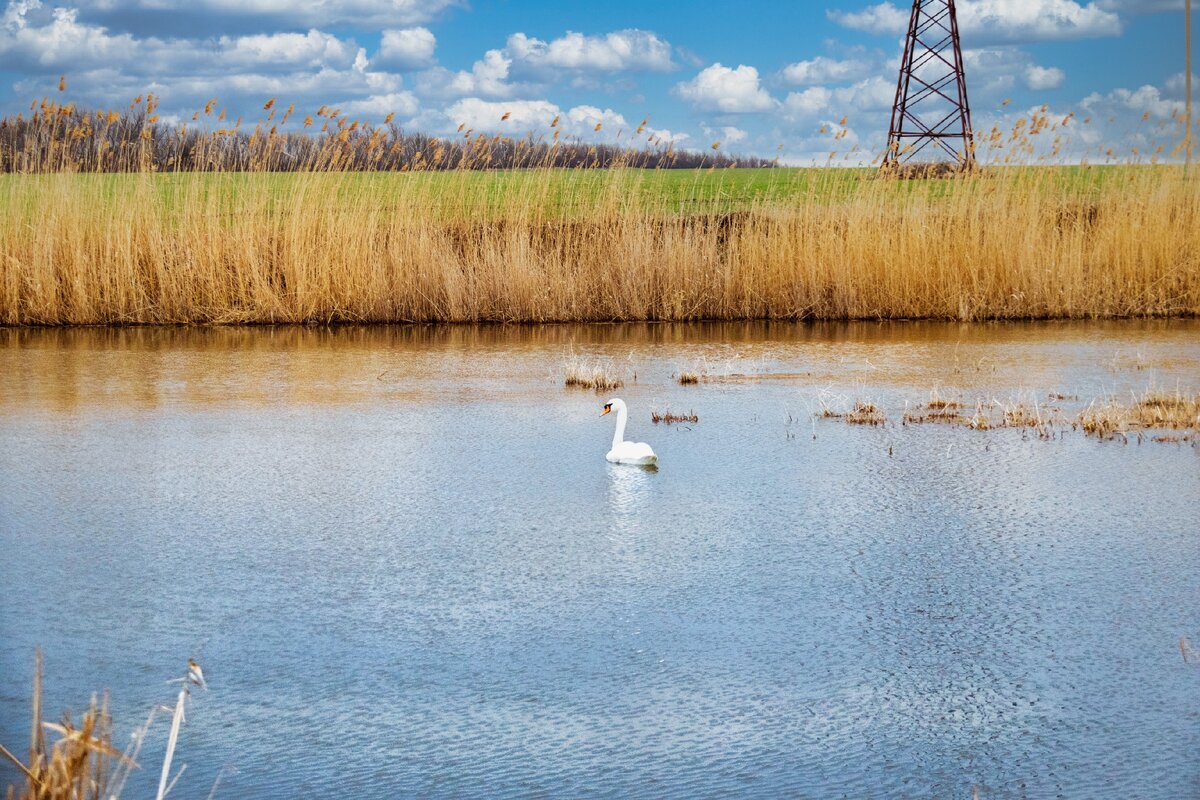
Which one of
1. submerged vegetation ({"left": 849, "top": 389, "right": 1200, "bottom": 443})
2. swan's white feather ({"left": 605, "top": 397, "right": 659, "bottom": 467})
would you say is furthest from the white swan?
submerged vegetation ({"left": 849, "top": 389, "right": 1200, "bottom": 443})

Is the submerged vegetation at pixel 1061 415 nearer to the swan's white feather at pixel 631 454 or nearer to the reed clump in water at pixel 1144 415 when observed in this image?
the reed clump in water at pixel 1144 415

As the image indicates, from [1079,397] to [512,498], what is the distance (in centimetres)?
478

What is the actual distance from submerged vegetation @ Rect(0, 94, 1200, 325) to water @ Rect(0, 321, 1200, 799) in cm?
539

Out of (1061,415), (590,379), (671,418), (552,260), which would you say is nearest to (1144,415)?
(1061,415)

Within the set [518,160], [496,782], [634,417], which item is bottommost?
[496,782]

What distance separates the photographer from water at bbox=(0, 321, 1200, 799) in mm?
3646

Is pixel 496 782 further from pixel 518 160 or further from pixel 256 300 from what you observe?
pixel 518 160

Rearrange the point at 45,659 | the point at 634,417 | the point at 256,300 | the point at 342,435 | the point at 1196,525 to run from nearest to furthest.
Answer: the point at 45,659
the point at 1196,525
the point at 342,435
the point at 634,417
the point at 256,300

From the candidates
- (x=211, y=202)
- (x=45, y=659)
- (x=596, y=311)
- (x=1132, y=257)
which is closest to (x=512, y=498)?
(x=45, y=659)

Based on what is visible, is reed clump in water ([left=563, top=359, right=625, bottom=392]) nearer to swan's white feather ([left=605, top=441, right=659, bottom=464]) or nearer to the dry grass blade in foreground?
swan's white feather ([left=605, top=441, right=659, bottom=464])

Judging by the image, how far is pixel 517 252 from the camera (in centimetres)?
1508

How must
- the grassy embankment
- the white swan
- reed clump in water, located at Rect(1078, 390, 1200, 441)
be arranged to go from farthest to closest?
the grassy embankment → reed clump in water, located at Rect(1078, 390, 1200, 441) → the white swan

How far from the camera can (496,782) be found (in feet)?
11.4

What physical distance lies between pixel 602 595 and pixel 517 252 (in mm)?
10392
